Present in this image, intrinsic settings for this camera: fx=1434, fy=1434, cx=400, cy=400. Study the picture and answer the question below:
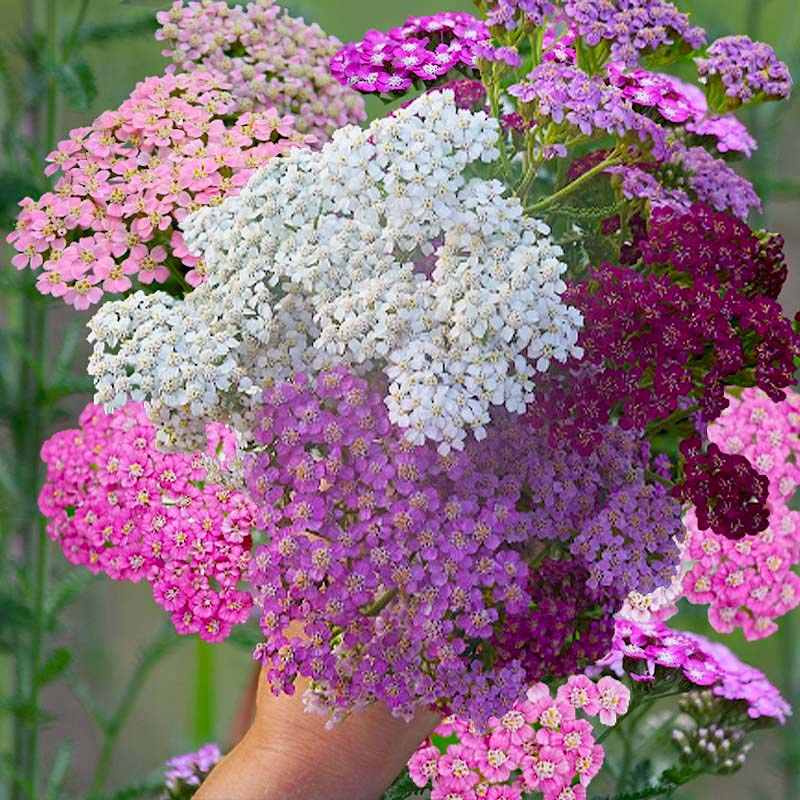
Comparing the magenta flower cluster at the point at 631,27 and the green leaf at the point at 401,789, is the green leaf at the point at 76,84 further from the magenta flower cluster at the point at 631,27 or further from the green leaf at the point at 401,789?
the green leaf at the point at 401,789

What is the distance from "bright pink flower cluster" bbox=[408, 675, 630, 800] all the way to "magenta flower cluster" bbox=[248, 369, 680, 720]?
0.12m

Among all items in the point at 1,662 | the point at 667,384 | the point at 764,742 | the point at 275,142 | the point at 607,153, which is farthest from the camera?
the point at 764,742

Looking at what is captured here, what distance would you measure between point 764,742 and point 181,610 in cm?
147

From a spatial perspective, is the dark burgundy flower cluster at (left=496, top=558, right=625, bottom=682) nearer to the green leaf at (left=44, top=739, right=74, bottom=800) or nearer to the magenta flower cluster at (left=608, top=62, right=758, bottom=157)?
the magenta flower cluster at (left=608, top=62, right=758, bottom=157)

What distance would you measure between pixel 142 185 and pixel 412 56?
0.21m

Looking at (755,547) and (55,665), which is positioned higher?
(755,547)

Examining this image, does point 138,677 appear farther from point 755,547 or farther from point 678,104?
point 678,104

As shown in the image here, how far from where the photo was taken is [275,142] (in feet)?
3.49

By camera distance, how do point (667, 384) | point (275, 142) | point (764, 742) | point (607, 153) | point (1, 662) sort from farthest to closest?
point (764, 742), point (1, 662), point (275, 142), point (607, 153), point (667, 384)

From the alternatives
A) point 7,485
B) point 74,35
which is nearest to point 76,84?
point 74,35

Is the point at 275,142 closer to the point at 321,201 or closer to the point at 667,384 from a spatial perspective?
the point at 321,201

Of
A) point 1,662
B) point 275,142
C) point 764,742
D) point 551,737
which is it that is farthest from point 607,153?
point 764,742

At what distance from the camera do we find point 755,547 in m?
1.09

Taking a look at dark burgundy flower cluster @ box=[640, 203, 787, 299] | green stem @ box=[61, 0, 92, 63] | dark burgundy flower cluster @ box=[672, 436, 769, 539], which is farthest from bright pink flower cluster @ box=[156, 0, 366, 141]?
dark burgundy flower cluster @ box=[672, 436, 769, 539]
